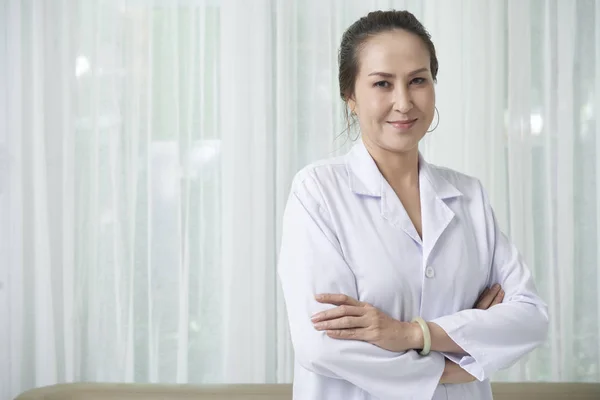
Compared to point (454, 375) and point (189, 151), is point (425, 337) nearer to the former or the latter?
point (454, 375)

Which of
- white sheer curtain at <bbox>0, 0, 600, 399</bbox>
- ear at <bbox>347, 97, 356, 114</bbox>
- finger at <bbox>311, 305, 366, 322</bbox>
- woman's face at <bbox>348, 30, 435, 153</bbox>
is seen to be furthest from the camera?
white sheer curtain at <bbox>0, 0, 600, 399</bbox>

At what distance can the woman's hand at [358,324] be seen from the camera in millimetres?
1360

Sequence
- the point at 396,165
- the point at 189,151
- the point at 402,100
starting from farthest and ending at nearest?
the point at 189,151, the point at 396,165, the point at 402,100

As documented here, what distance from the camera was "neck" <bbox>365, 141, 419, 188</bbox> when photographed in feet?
5.19

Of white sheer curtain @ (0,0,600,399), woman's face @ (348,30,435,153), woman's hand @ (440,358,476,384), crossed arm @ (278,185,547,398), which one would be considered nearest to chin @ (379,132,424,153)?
woman's face @ (348,30,435,153)

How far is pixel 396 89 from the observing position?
58.3 inches

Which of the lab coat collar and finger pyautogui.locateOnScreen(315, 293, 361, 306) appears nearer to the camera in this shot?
finger pyautogui.locateOnScreen(315, 293, 361, 306)

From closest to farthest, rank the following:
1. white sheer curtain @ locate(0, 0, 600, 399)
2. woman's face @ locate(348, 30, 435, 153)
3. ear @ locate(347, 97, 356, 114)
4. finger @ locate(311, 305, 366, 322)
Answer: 1. finger @ locate(311, 305, 366, 322)
2. woman's face @ locate(348, 30, 435, 153)
3. ear @ locate(347, 97, 356, 114)
4. white sheer curtain @ locate(0, 0, 600, 399)

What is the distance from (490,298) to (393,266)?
27cm

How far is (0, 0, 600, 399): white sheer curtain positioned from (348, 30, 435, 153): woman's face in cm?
136

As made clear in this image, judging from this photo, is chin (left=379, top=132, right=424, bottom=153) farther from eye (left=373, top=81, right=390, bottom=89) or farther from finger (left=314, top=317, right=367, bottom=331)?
finger (left=314, top=317, right=367, bottom=331)

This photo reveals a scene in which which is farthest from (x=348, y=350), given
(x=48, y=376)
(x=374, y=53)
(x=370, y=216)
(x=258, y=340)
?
(x=48, y=376)

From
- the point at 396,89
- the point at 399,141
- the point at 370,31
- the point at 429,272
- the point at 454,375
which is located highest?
the point at 370,31

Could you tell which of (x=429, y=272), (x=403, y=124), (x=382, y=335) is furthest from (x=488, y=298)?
(x=403, y=124)
